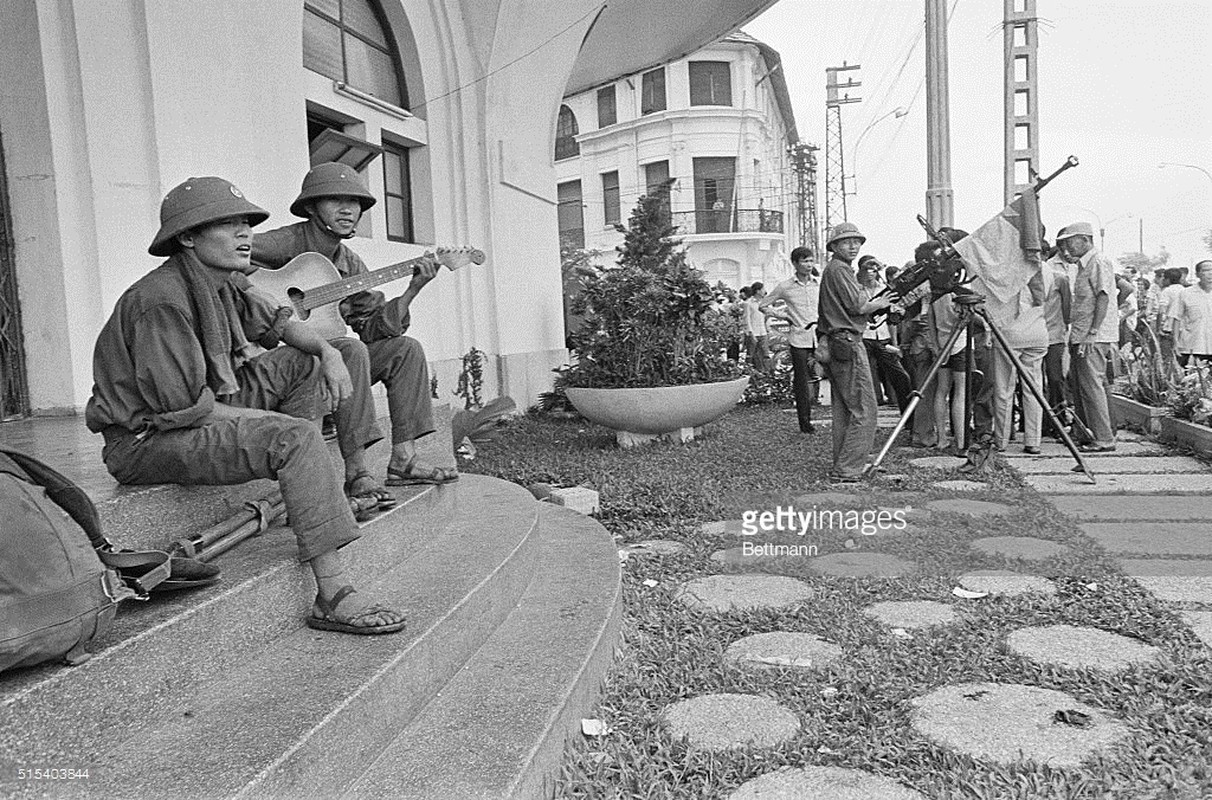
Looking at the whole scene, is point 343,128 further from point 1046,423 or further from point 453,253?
point 1046,423

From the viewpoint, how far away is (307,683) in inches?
89.1

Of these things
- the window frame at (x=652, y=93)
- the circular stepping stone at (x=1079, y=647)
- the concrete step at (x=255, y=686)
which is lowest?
the circular stepping stone at (x=1079, y=647)

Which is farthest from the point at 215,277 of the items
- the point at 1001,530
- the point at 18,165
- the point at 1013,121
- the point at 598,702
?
the point at 1013,121

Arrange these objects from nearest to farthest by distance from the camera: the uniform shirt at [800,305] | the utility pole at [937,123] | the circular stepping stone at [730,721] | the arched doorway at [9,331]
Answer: the circular stepping stone at [730,721]
the arched doorway at [9,331]
the utility pole at [937,123]
the uniform shirt at [800,305]

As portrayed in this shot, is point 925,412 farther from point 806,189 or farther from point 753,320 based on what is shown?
point 806,189

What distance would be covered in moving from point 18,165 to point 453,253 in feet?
8.39

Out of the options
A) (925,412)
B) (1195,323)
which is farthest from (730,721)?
(1195,323)

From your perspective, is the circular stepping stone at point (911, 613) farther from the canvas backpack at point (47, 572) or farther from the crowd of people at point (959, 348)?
the canvas backpack at point (47, 572)

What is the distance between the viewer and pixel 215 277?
2.78 metres

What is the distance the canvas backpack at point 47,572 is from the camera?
1773mm

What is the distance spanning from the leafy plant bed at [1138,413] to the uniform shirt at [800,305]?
3132mm

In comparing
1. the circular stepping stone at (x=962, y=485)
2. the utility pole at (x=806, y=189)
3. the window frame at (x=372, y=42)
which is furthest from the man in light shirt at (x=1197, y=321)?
the utility pole at (x=806, y=189)

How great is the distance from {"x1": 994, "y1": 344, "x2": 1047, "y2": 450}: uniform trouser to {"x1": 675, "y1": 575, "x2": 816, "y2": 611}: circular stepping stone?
3.24m

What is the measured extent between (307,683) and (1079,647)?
2648mm
